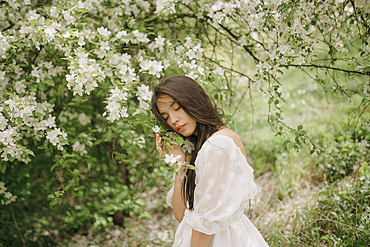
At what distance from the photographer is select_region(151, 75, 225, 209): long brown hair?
1.33 meters

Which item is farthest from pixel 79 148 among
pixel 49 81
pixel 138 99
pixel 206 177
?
pixel 206 177

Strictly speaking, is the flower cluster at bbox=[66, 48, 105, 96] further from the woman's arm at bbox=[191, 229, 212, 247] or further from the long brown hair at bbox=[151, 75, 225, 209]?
the woman's arm at bbox=[191, 229, 212, 247]

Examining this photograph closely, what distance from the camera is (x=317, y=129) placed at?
14.5 feet

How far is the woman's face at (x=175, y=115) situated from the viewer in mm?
1348

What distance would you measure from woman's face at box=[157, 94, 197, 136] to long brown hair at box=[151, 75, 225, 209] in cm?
2

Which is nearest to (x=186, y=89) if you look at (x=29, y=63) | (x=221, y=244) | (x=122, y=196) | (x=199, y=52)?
(x=199, y=52)

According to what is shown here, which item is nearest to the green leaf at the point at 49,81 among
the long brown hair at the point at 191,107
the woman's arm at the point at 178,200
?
the long brown hair at the point at 191,107

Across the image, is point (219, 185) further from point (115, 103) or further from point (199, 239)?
point (115, 103)

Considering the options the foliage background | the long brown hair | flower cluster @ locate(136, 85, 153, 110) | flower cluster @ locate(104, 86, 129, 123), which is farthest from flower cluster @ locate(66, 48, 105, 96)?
the long brown hair

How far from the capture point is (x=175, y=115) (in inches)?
53.2

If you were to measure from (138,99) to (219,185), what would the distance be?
0.78m

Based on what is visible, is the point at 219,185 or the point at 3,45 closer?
the point at 219,185

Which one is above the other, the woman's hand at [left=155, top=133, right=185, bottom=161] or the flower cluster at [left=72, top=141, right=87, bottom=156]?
the woman's hand at [left=155, top=133, right=185, bottom=161]

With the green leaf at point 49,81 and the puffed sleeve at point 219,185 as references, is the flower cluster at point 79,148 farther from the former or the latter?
the puffed sleeve at point 219,185
